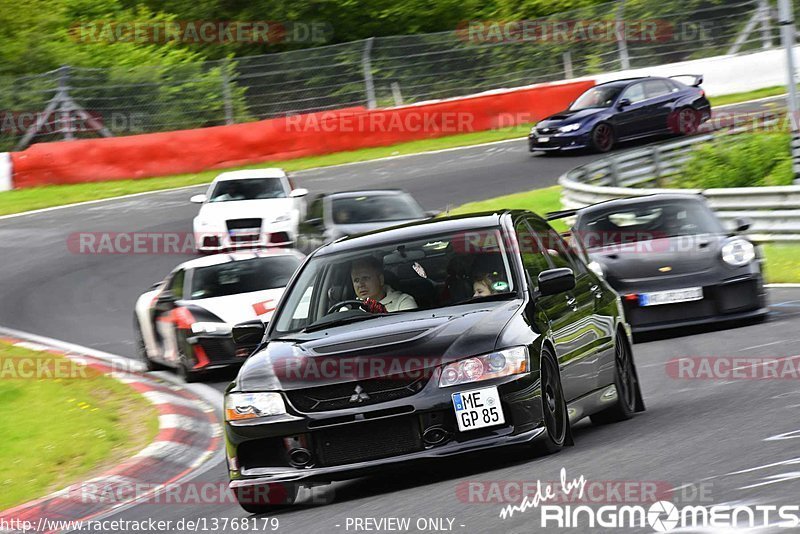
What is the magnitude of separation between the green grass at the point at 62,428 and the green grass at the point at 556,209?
8217 millimetres

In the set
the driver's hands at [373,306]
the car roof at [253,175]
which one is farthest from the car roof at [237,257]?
the car roof at [253,175]

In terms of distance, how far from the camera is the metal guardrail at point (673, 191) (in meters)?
18.1

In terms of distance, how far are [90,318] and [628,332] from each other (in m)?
10.6

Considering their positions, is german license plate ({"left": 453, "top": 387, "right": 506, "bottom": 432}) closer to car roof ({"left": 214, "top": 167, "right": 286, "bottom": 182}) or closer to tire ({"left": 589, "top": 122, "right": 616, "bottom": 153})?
car roof ({"left": 214, "top": 167, "right": 286, "bottom": 182})

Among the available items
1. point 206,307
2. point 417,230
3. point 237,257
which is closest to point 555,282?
point 417,230

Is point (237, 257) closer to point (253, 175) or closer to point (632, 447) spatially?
point (253, 175)

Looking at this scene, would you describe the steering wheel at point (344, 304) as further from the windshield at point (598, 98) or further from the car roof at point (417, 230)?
the windshield at point (598, 98)

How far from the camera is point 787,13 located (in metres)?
21.1

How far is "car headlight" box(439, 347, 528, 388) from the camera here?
23.0 ft

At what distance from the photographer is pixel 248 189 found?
22.9 m

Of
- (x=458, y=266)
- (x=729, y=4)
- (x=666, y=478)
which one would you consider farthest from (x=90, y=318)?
(x=729, y=4)

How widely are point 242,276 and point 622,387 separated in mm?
6681

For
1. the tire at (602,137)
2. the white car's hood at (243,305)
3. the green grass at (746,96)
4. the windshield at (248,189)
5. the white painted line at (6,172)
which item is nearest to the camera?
the white car's hood at (243,305)

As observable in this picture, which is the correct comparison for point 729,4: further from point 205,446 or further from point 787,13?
point 205,446
